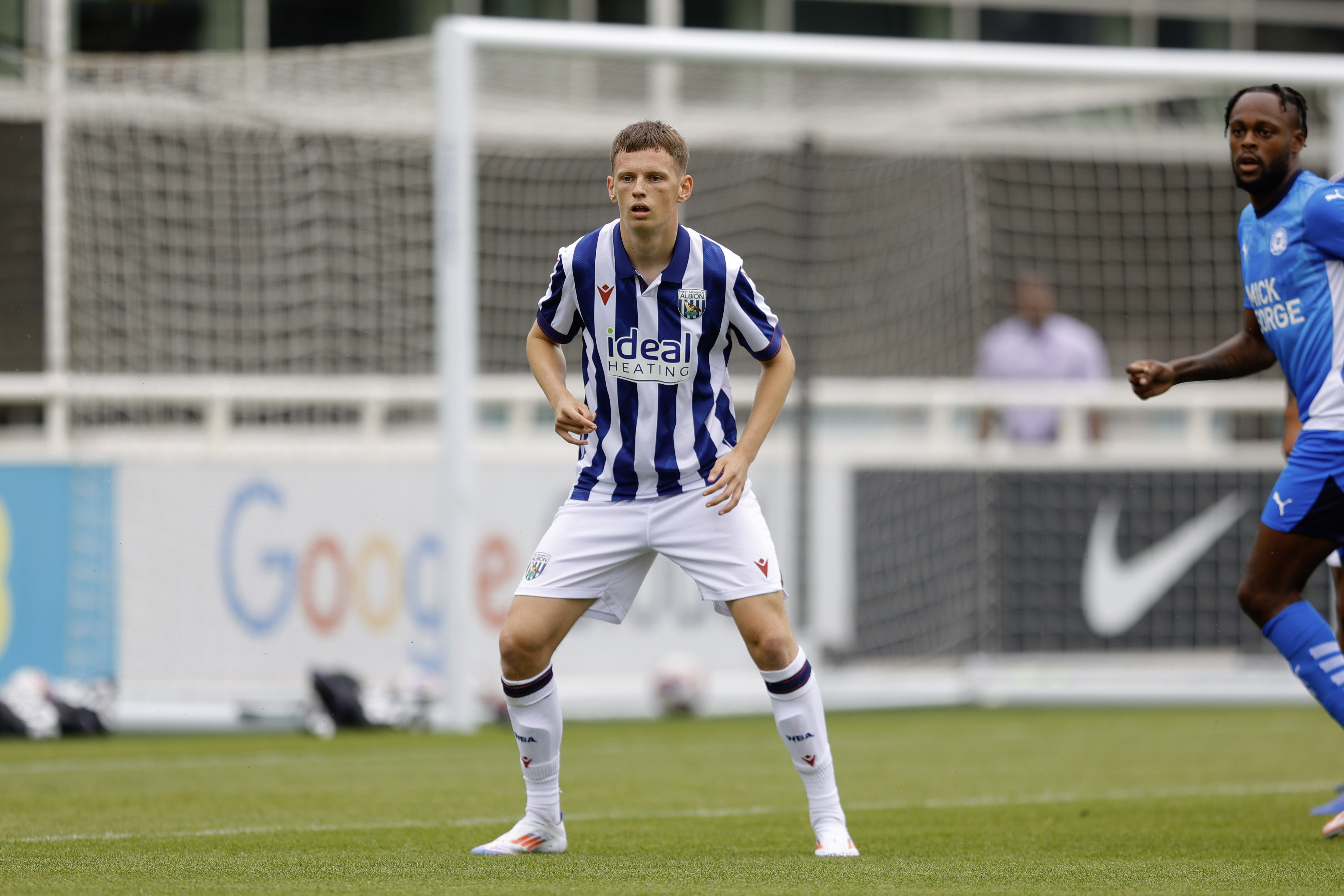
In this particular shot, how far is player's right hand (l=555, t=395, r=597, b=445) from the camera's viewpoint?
4555 mm

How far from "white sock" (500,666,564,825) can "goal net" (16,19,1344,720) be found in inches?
160

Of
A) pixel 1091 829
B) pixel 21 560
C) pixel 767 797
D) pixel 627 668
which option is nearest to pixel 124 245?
pixel 21 560

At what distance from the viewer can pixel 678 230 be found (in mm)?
4918

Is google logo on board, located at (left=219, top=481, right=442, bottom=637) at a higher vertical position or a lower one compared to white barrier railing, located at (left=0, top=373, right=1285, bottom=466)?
lower

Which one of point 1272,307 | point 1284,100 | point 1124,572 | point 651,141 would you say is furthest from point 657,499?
point 1124,572

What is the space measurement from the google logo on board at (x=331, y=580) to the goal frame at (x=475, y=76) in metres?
0.22

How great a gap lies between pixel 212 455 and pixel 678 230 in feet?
19.2

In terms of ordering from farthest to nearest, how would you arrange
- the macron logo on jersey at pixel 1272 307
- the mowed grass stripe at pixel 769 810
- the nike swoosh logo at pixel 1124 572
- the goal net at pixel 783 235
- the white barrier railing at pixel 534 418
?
the nike swoosh logo at pixel 1124 572
the white barrier railing at pixel 534 418
the goal net at pixel 783 235
the mowed grass stripe at pixel 769 810
the macron logo on jersey at pixel 1272 307

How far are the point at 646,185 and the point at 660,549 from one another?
3.47 feet

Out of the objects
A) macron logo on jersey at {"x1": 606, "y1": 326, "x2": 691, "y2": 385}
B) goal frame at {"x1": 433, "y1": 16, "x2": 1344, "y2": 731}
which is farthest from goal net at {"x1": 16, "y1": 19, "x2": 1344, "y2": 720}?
macron logo on jersey at {"x1": 606, "y1": 326, "x2": 691, "y2": 385}

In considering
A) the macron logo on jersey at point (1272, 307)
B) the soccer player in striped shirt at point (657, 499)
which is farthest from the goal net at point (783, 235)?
the macron logo on jersey at point (1272, 307)

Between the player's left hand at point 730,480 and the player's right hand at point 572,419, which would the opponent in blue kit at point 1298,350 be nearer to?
the player's left hand at point 730,480

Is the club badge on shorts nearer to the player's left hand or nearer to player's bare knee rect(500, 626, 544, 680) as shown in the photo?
player's bare knee rect(500, 626, 544, 680)

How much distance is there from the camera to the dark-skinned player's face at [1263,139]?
5.11 meters
